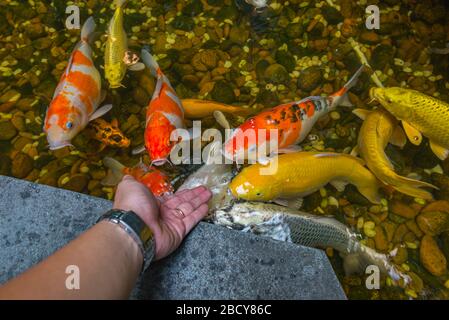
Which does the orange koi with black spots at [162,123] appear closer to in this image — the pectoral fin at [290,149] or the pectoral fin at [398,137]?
the pectoral fin at [290,149]

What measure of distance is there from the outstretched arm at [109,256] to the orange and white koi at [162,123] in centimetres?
71

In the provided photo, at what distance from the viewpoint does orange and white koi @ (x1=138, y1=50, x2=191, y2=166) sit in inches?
121

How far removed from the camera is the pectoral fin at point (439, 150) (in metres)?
3.23

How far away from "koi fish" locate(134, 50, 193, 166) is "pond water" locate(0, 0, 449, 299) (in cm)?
29

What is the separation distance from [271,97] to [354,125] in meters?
0.77

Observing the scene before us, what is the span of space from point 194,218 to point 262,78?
6.23 feet

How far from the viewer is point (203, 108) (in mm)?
3467

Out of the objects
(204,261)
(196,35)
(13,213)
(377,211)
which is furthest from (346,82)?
(13,213)

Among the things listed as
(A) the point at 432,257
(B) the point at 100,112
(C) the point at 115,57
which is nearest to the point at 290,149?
(A) the point at 432,257

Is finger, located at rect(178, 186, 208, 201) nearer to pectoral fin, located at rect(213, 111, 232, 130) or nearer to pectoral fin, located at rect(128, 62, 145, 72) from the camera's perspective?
A: pectoral fin, located at rect(213, 111, 232, 130)

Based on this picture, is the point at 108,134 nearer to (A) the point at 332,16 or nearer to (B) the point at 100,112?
(B) the point at 100,112

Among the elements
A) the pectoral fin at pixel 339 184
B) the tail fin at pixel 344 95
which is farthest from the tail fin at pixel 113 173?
the tail fin at pixel 344 95

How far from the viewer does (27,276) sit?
154 centimetres

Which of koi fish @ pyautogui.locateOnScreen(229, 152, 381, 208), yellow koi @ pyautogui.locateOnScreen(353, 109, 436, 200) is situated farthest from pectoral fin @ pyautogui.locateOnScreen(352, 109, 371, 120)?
koi fish @ pyautogui.locateOnScreen(229, 152, 381, 208)
